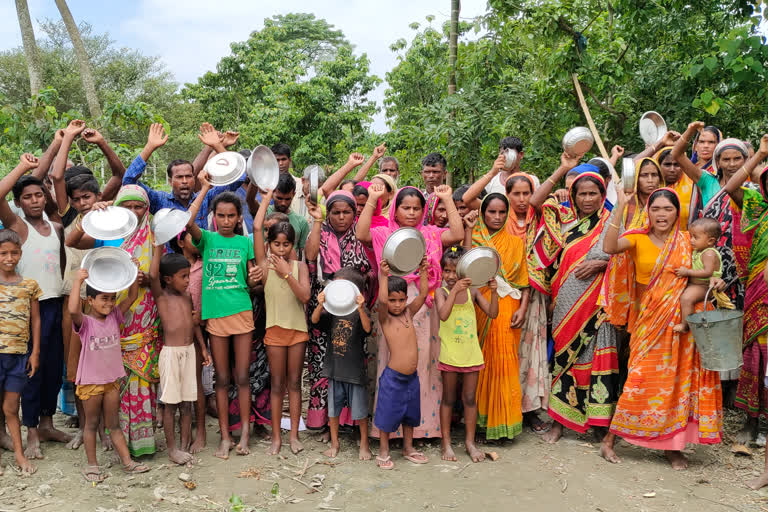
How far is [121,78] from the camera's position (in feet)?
95.0

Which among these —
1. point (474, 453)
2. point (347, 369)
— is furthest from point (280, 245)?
point (474, 453)

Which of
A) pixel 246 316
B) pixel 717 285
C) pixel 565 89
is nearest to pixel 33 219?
pixel 246 316

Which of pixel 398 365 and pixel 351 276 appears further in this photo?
pixel 351 276

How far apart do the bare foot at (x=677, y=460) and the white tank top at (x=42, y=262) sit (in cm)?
457

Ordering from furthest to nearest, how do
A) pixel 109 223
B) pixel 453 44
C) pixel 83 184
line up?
pixel 453 44 → pixel 83 184 → pixel 109 223

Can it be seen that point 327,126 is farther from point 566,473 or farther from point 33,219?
point 566,473

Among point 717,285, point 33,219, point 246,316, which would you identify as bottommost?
point 246,316

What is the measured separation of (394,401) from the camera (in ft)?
14.2

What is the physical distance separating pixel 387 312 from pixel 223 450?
155 cm

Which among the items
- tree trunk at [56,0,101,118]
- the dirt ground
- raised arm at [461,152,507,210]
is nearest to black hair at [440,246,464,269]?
raised arm at [461,152,507,210]

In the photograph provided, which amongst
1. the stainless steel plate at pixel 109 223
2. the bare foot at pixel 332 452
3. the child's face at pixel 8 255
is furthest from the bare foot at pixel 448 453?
the child's face at pixel 8 255

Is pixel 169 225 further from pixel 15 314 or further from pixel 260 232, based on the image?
pixel 15 314

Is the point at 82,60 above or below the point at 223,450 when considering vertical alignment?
above

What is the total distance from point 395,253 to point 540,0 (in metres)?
4.62
